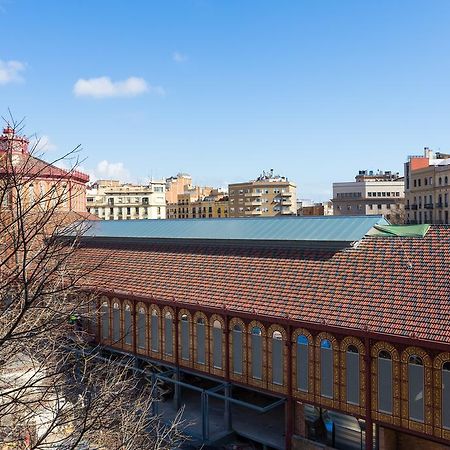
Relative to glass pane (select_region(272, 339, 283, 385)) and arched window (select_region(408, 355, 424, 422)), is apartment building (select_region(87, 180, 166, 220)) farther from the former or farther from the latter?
arched window (select_region(408, 355, 424, 422))

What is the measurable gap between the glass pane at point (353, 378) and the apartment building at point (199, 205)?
9879 centimetres

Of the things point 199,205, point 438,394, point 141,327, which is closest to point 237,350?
point 141,327

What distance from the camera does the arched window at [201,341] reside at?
22281 mm

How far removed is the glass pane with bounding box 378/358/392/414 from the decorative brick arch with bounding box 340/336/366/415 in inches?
20.7

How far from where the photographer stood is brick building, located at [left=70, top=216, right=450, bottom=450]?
16766 millimetres

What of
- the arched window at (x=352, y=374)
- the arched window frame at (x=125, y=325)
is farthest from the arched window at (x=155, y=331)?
the arched window at (x=352, y=374)

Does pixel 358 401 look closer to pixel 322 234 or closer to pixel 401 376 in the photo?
pixel 401 376

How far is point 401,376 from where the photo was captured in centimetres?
1661

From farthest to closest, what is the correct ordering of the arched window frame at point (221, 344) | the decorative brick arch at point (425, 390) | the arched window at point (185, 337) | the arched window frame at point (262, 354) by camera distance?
the arched window at point (185, 337) < the arched window frame at point (221, 344) < the arched window frame at point (262, 354) < the decorative brick arch at point (425, 390)

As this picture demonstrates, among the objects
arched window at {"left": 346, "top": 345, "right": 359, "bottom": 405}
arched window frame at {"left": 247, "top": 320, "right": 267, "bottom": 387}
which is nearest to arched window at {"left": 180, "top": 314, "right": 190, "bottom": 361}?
arched window frame at {"left": 247, "top": 320, "right": 267, "bottom": 387}

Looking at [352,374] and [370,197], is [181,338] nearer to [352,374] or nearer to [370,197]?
[352,374]

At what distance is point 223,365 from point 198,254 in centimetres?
660

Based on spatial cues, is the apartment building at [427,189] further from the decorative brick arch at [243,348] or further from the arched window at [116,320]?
the decorative brick arch at [243,348]

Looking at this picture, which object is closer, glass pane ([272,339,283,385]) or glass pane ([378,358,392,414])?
glass pane ([378,358,392,414])
